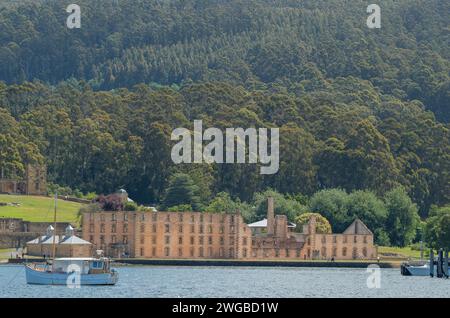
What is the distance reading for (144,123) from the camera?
17875cm

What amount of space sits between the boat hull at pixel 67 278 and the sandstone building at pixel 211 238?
3332 cm

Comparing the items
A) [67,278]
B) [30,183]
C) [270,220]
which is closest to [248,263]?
[270,220]

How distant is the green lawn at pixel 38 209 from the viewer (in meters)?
144

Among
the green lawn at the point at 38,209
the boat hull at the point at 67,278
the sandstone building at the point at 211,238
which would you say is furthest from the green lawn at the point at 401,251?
the boat hull at the point at 67,278

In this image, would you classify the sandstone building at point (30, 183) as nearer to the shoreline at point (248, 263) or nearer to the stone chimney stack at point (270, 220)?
the stone chimney stack at point (270, 220)

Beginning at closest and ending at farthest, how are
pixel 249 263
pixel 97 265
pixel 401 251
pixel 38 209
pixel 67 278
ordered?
pixel 67 278 → pixel 97 265 → pixel 249 263 → pixel 401 251 → pixel 38 209

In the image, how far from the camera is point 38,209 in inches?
5886

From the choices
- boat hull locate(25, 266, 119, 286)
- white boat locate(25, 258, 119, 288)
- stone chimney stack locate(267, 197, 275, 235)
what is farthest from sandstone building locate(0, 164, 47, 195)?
boat hull locate(25, 266, 119, 286)

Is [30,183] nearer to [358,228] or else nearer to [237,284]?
[358,228]

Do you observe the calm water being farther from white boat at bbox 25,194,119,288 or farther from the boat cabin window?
the boat cabin window

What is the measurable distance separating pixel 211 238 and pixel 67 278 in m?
39.2

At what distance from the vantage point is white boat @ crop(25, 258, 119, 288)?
98.9 m

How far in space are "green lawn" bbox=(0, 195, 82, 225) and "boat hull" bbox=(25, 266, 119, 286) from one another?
41.8 m

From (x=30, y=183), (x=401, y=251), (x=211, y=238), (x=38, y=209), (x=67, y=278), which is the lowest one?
(x=67, y=278)
